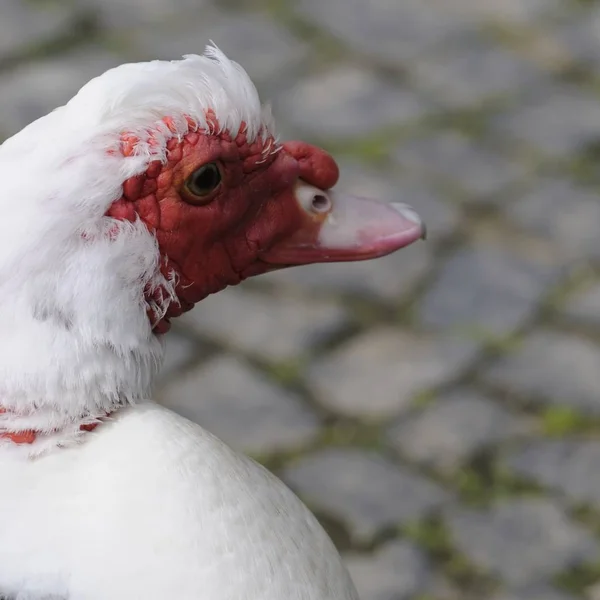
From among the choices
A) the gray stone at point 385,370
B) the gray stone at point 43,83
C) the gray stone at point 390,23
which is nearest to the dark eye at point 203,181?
the gray stone at point 385,370

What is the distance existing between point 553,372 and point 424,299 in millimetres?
432

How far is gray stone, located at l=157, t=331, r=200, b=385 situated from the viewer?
3.05 m

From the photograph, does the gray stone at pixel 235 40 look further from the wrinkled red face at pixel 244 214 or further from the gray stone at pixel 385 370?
the wrinkled red face at pixel 244 214

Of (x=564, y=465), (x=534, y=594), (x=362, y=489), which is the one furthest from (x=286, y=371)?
(x=534, y=594)

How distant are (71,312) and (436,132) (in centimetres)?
262

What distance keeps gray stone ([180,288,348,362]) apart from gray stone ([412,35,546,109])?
1.08 m

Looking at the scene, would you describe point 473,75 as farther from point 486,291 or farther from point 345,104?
point 486,291

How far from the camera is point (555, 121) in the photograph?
3873 mm

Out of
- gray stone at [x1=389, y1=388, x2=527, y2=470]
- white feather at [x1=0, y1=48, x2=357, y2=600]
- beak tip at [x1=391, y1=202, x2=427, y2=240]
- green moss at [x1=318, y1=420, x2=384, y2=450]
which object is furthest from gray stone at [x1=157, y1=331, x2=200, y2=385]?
white feather at [x1=0, y1=48, x2=357, y2=600]

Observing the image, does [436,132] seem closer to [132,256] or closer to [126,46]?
[126,46]

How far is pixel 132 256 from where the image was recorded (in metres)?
1.43

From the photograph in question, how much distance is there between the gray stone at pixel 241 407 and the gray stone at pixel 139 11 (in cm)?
168

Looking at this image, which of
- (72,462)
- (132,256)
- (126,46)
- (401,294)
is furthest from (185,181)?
(126,46)

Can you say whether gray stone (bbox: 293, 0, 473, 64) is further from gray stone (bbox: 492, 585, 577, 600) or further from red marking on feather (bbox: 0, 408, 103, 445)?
red marking on feather (bbox: 0, 408, 103, 445)
